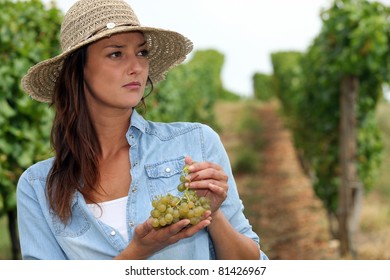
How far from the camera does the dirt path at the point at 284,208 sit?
8219 mm

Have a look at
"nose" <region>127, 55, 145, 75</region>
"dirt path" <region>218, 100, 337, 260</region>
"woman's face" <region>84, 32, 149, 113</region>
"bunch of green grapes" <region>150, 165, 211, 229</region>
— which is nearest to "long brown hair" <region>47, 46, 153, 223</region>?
"woman's face" <region>84, 32, 149, 113</region>

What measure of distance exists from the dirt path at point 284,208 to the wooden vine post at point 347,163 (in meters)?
0.43

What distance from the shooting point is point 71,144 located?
80.4 inches

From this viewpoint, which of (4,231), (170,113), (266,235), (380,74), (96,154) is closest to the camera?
(96,154)

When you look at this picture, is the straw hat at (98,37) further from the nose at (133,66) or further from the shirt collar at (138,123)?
the shirt collar at (138,123)

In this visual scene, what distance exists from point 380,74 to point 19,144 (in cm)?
428

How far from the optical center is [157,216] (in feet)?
5.47

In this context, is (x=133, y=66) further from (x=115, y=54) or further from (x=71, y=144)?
(x=71, y=144)

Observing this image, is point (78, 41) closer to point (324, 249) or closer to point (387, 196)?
point (324, 249)

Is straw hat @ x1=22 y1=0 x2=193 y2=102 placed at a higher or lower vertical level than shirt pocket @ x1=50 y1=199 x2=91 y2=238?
higher

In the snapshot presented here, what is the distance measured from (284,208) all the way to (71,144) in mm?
8840

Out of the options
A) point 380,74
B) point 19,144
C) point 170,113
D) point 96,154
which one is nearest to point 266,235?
point 170,113

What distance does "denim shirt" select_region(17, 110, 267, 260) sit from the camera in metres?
1.89

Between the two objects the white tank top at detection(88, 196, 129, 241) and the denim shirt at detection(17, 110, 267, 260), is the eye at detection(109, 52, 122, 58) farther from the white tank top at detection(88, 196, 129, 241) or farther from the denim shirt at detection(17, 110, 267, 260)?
the white tank top at detection(88, 196, 129, 241)
